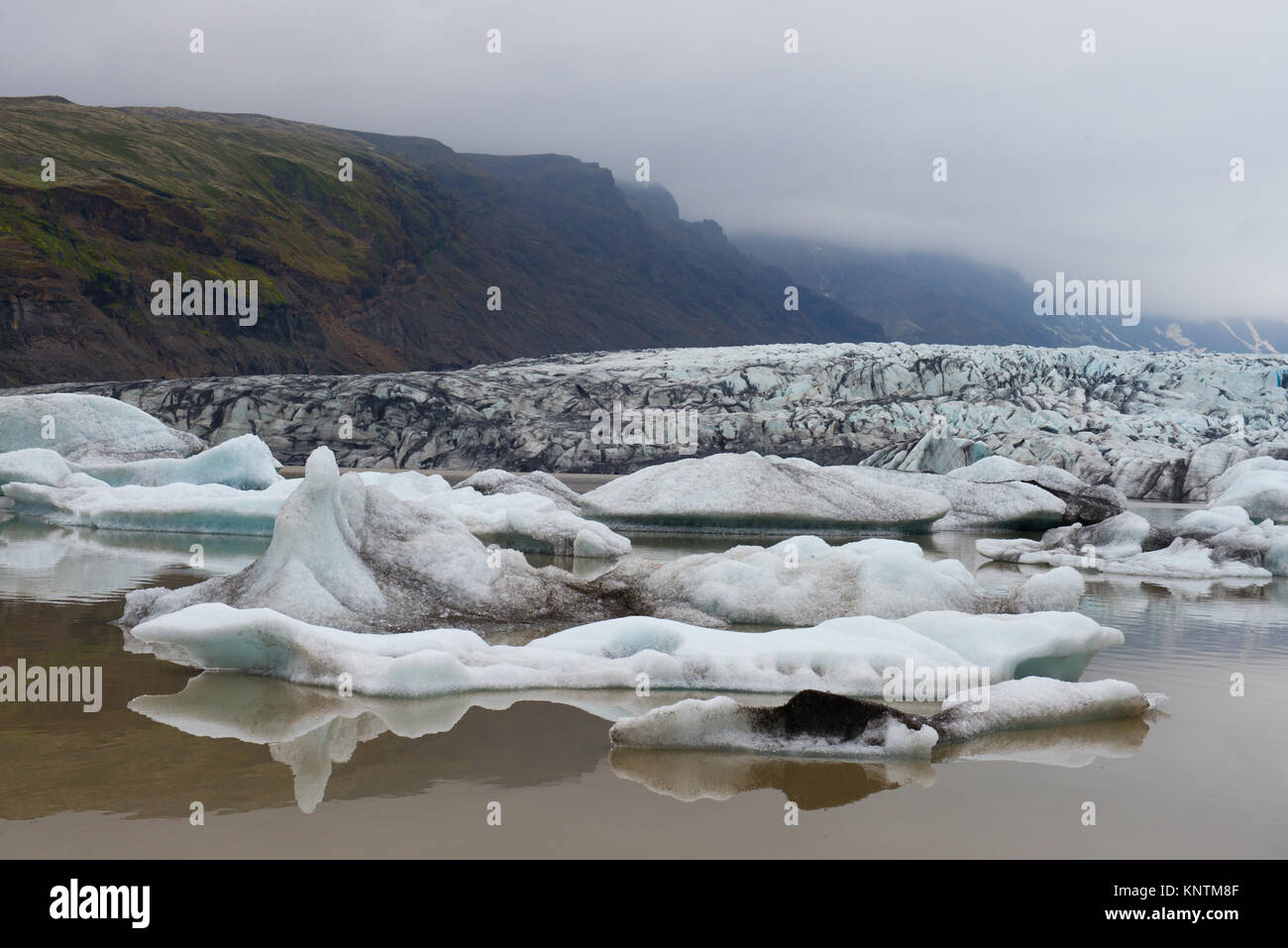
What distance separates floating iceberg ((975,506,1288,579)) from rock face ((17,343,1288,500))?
60.7ft

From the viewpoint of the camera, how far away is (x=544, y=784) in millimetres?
3258

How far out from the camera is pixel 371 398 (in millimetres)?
35938

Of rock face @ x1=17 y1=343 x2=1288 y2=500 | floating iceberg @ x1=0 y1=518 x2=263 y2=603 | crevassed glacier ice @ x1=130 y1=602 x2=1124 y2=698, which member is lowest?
crevassed glacier ice @ x1=130 y1=602 x2=1124 y2=698

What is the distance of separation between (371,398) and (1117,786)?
113 feet

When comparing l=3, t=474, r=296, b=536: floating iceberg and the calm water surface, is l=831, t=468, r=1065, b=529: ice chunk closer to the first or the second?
l=3, t=474, r=296, b=536: floating iceberg

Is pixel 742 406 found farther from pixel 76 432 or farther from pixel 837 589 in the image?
pixel 837 589

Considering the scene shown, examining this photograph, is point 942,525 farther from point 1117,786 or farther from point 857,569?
point 1117,786

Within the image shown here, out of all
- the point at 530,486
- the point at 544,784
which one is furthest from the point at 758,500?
the point at 544,784

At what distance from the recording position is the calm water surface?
279 cm

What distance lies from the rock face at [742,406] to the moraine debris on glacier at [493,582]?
24843 millimetres

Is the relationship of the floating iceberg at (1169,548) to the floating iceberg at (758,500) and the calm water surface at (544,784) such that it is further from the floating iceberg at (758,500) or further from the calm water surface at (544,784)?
the calm water surface at (544,784)

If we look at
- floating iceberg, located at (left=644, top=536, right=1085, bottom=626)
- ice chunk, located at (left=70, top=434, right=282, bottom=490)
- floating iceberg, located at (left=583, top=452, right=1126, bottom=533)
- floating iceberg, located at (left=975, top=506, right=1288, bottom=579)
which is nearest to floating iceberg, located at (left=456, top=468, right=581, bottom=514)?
floating iceberg, located at (left=583, top=452, right=1126, bottom=533)

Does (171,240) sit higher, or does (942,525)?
(171,240)
